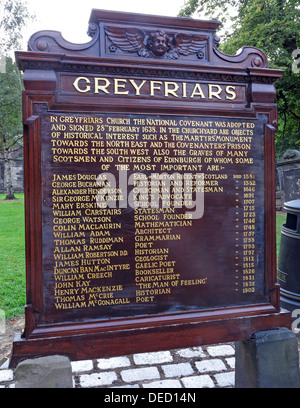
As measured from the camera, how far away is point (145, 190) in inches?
117

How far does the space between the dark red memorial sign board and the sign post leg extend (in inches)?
4.9

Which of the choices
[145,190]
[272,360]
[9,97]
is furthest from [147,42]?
[9,97]

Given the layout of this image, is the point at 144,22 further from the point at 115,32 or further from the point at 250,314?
the point at 250,314

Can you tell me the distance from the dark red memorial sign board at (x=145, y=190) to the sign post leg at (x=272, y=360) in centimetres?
12

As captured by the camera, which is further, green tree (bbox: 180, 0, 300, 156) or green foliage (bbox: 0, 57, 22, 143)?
green foliage (bbox: 0, 57, 22, 143)

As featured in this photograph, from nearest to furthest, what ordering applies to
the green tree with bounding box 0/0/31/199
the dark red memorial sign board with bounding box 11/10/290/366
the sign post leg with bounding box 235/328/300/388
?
1. the dark red memorial sign board with bounding box 11/10/290/366
2. the sign post leg with bounding box 235/328/300/388
3. the green tree with bounding box 0/0/31/199

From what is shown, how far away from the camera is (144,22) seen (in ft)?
9.92

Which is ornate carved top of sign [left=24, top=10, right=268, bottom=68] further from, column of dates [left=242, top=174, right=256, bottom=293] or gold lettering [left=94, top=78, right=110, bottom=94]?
column of dates [left=242, top=174, right=256, bottom=293]

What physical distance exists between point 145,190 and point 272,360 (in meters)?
1.81

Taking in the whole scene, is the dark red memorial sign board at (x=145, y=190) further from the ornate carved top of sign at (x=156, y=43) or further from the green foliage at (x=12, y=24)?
the green foliage at (x=12, y=24)

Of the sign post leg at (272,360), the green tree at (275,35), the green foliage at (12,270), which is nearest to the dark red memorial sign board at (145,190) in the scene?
the sign post leg at (272,360)

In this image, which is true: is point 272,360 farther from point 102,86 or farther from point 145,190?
point 102,86

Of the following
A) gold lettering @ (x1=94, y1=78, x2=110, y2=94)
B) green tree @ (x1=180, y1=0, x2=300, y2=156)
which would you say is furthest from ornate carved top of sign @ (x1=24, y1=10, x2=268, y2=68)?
green tree @ (x1=180, y1=0, x2=300, y2=156)

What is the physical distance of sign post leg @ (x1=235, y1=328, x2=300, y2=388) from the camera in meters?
3.04
